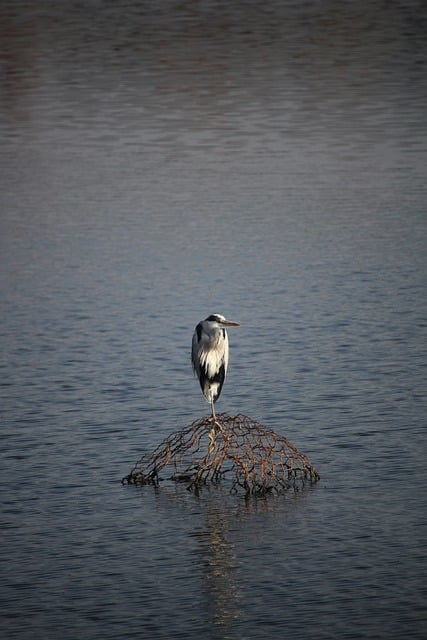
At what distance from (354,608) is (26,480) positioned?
772 centimetres

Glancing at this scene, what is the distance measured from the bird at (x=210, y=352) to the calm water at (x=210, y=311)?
224 centimetres

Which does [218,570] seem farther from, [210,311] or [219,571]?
[210,311]

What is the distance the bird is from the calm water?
88.1 inches

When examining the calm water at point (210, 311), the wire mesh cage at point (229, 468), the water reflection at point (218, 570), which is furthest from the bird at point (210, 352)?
the water reflection at point (218, 570)

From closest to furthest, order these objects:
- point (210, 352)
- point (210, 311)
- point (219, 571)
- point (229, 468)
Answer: point (219, 571) < point (210, 352) < point (229, 468) < point (210, 311)

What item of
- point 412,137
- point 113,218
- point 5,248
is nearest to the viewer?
point 5,248

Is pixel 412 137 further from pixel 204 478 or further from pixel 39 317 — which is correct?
pixel 204 478

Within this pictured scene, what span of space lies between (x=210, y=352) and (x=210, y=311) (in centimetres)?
1338

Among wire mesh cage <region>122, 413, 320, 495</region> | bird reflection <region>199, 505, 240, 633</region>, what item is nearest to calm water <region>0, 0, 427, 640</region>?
bird reflection <region>199, 505, 240, 633</region>

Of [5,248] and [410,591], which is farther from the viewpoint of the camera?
[5,248]

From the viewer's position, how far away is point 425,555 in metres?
21.5

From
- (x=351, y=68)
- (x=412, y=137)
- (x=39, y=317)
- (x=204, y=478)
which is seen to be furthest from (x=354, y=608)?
(x=351, y=68)

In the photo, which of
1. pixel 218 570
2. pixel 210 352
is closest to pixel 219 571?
pixel 218 570

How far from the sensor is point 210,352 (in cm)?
2483
